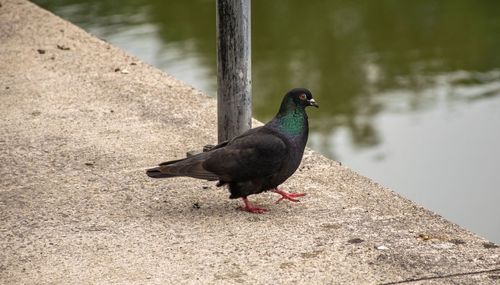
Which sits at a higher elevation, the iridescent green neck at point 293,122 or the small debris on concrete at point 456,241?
the iridescent green neck at point 293,122

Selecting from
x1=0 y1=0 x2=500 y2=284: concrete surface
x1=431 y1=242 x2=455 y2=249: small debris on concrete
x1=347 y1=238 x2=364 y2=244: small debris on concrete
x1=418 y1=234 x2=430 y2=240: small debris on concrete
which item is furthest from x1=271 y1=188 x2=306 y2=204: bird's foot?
x1=431 y1=242 x2=455 y2=249: small debris on concrete

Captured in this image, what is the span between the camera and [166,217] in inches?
192

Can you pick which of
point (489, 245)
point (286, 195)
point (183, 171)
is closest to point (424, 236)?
point (489, 245)

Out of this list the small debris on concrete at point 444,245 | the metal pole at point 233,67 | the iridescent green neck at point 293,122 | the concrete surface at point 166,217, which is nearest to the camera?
the concrete surface at point 166,217

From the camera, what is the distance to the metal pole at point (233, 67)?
547 centimetres

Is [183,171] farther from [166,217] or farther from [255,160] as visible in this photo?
[255,160]

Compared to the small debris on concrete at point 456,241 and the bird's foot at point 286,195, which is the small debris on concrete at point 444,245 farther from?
the bird's foot at point 286,195

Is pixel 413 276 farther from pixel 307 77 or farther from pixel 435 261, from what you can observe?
pixel 307 77

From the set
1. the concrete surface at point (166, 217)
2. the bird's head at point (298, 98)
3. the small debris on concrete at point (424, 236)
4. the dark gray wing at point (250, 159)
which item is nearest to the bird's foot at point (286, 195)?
the concrete surface at point (166, 217)

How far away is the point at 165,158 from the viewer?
576 centimetres

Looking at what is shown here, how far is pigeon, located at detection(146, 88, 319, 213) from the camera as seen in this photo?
4.81 metres

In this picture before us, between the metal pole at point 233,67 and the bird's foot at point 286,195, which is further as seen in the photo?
the metal pole at point 233,67

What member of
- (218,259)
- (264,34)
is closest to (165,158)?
(218,259)

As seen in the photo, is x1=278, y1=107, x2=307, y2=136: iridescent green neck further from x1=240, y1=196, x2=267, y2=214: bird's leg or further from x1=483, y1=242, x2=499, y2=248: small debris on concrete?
x1=483, y1=242, x2=499, y2=248: small debris on concrete
